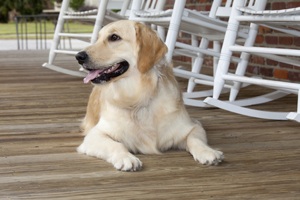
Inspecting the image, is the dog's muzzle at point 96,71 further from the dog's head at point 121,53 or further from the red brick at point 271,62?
the red brick at point 271,62

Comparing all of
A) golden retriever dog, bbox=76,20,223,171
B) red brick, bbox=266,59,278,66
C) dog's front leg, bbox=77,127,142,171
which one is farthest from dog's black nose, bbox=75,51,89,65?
red brick, bbox=266,59,278,66

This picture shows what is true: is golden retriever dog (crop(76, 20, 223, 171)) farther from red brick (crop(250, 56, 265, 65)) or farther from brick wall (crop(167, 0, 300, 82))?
red brick (crop(250, 56, 265, 65))

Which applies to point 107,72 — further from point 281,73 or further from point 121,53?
point 281,73

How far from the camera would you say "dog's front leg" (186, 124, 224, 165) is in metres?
1.85

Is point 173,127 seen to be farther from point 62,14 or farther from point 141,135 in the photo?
point 62,14

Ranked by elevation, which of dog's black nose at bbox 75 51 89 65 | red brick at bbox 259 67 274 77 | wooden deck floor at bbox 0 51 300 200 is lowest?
red brick at bbox 259 67 274 77

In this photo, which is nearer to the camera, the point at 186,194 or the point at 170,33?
the point at 186,194

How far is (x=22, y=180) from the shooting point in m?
1.68

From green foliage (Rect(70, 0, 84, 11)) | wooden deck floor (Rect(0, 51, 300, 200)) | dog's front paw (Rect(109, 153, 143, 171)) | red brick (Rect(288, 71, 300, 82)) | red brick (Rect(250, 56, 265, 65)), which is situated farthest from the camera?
green foliage (Rect(70, 0, 84, 11))

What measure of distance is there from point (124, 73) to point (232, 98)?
114 centimetres

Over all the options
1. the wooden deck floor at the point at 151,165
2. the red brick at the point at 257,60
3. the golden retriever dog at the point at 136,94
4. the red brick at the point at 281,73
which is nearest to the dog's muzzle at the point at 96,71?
the golden retriever dog at the point at 136,94

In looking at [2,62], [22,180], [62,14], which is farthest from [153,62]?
[2,62]

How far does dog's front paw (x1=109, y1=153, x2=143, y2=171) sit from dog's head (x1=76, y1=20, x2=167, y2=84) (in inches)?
13.3

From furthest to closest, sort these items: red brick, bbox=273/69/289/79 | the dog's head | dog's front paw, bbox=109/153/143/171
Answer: red brick, bbox=273/69/289/79 → the dog's head → dog's front paw, bbox=109/153/143/171
